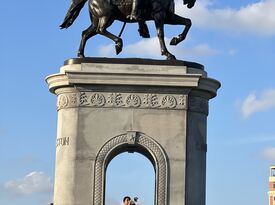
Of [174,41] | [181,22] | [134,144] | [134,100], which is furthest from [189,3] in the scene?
[134,144]

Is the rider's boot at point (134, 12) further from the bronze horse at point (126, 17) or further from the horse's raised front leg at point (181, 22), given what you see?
the horse's raised front leg at point (181, 22)

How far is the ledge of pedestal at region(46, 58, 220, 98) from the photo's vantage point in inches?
848

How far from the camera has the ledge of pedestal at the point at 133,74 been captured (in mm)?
21547

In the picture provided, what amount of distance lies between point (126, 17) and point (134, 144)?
3.21m

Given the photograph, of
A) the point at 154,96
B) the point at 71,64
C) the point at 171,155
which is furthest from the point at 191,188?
the point at 71,64

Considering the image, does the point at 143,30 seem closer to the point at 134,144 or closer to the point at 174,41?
the point at 174,41

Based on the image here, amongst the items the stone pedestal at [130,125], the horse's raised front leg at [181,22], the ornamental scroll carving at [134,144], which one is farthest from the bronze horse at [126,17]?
the ornamental scroll carving at [134,144]

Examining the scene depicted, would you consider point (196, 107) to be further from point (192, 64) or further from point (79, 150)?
point (79, 150)

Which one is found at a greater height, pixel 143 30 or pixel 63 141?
pixel 143 30

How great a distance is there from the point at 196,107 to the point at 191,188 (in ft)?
6.24

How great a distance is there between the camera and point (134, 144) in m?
21.6

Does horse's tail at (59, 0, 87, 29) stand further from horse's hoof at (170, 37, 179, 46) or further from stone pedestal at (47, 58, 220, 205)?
horse's hoof at (170, 37, 179, 46)

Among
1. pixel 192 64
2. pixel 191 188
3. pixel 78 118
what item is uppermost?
pixel 192 64

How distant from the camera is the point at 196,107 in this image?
22.1 metres
